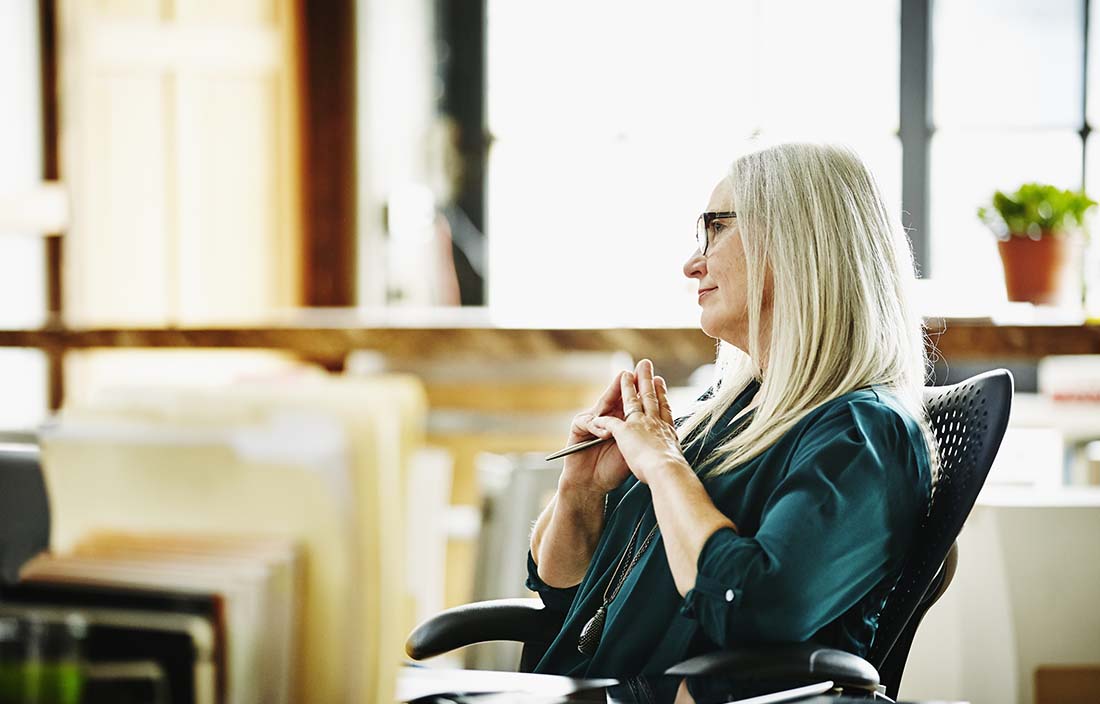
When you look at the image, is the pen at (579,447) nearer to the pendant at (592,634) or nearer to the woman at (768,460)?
the woman at (768,460)

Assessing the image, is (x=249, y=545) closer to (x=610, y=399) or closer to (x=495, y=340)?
(x=610, y=399)

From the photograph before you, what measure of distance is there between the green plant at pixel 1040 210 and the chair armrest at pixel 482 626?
1.41m

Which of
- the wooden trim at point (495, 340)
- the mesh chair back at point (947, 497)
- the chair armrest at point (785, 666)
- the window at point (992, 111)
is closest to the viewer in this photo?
the chair armrest at point (785, 666)

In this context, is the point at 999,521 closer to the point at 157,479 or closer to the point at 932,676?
the point at 932,676

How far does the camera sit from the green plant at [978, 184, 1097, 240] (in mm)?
2285

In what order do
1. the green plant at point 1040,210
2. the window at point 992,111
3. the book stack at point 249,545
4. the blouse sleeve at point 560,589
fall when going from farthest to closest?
the window at point 992,111 < the green plant at point 1040,210 < the blouse sleeve at point 560,589 < the book stack at point 249,545

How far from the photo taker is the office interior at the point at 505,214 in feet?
6.64

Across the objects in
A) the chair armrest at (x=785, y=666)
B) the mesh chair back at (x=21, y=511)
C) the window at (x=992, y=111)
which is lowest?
the chair armrest at (x=785, y=666)

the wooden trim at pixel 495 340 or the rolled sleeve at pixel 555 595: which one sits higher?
the wooden trim at pixel 495 340

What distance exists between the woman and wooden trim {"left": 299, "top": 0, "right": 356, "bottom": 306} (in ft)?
12.3

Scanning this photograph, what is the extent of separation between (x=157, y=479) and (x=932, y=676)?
1761mm

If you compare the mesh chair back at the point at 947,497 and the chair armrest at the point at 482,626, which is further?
the chair armrest at the point at 482,626

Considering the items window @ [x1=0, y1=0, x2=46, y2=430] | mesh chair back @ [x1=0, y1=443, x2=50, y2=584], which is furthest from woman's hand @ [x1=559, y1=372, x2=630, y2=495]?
window @ [x1=0, y1=0, x2=46, y2=430]

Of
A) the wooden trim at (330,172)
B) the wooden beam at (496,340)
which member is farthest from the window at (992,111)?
the wooden beam at (496,340)
